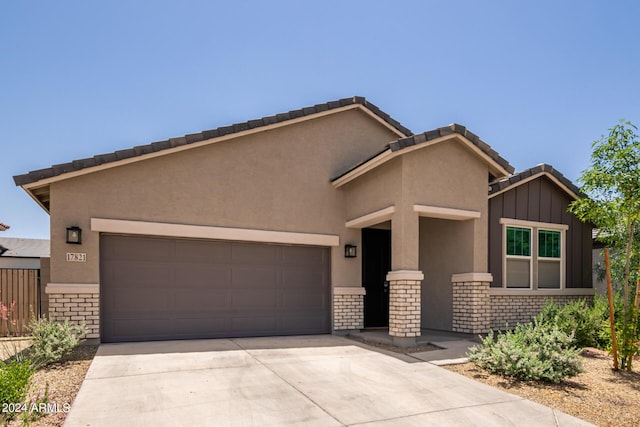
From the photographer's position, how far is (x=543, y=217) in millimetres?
11750

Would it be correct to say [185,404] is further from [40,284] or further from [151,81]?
[151,81]

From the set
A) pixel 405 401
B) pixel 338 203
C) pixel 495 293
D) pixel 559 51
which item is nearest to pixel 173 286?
pixel 338 203

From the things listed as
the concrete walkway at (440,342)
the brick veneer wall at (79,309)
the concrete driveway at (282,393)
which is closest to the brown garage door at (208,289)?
the brick veneer wall at (79,309)

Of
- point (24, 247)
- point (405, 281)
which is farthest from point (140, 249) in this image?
point (24, 247)

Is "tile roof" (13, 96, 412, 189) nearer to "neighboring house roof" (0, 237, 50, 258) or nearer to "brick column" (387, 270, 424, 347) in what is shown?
"brick column" (387, 270, 424, 347)

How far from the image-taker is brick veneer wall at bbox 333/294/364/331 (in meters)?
10.6

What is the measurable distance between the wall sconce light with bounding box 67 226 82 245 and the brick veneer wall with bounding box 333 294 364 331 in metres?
5.86

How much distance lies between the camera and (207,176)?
31.8 ft

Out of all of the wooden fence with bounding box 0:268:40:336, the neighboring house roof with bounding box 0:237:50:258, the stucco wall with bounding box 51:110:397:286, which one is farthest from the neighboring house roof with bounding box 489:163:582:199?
the neighboring house roof with bounding box 0:237:50:258

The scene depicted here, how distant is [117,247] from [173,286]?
1.44 m

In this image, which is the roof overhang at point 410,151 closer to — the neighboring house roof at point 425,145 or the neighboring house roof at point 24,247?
the neighboring house roof at point 425,145

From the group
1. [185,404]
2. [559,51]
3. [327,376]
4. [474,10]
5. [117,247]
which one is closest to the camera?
[185,404]

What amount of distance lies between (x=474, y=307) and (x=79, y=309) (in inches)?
336

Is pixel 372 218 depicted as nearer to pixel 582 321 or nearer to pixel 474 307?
pixel 474 307
